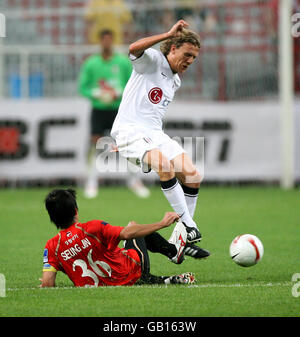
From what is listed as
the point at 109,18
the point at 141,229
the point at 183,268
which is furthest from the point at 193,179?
the point at 109,18

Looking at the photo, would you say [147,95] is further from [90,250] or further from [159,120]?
[90,250]

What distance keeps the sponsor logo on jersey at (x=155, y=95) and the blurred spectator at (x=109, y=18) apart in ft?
29.8

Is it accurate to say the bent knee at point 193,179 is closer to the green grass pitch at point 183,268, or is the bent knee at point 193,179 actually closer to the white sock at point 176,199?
the white sock at point 176,199

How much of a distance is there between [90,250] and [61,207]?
1.25ft

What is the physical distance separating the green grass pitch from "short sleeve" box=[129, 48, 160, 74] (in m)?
1.81

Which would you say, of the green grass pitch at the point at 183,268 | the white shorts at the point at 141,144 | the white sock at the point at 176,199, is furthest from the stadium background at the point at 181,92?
the white sock at the point at 176,199

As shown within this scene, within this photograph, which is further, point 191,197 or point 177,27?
point 191,197

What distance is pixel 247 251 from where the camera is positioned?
6277mm

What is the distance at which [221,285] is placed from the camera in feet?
20.1

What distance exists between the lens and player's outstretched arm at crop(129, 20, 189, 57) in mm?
6621

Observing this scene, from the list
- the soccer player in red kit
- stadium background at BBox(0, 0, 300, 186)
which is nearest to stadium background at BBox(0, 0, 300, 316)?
stadium background at BBox(0, 0, 300, 186)

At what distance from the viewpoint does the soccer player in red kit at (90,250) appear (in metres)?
5.80

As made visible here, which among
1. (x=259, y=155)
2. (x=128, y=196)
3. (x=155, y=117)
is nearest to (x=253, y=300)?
(x=155, y=117)
